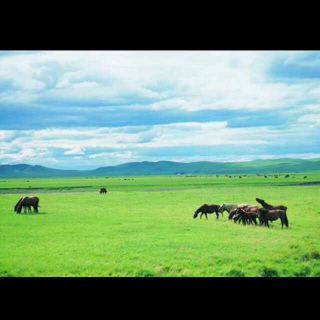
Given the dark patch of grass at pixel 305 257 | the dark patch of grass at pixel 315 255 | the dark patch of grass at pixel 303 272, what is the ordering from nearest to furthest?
the dark patch of grass at pixel 303 272, the dark patch of grass at pixel 305 257, the dark patch of grass at pixel 315 255

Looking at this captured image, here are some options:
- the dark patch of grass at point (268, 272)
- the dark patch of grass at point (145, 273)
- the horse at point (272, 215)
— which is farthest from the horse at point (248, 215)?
the dark patch of grass at point (145, 273)

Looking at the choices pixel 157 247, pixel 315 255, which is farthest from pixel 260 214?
pixel 157 247

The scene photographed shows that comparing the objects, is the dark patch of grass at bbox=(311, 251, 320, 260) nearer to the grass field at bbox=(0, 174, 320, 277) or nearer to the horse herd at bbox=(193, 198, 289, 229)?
the grass field at bbox=(0, 174, 320, 277)

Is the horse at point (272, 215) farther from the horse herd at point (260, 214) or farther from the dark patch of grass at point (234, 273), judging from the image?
the dark patch of grass at point (234, 273)

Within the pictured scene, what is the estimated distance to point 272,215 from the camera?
45.9ft

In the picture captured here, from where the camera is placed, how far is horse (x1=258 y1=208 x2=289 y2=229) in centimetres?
1394

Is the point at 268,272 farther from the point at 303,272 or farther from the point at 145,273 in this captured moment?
the point at 145,273

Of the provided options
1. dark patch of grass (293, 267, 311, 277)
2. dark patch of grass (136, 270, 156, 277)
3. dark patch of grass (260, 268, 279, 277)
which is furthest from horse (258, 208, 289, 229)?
dark patch of grass (136, 270, 156, 277)

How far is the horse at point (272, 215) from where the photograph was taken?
45.7 ft

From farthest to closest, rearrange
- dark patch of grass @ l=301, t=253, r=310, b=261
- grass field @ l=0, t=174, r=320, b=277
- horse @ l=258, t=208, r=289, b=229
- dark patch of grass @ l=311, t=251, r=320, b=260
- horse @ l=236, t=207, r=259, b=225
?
1. horse @ l=236, t=207, r=259, b=225
2. horse @ l=258, t=208, r=289, b=229
3. dark patch of grass @ l=311, t=251, r=320, b=260
4. dark patch of grass @ l=301, t=253, r=310, b=261
5. grass field @ l=0, t=174, r=320, b=277

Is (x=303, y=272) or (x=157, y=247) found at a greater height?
(x=157, y=247)

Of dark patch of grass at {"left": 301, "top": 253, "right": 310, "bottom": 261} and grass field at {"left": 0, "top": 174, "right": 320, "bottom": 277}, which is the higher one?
grass field at {"left": 0, "top": 174, "right": 320, "bottom": 277}
